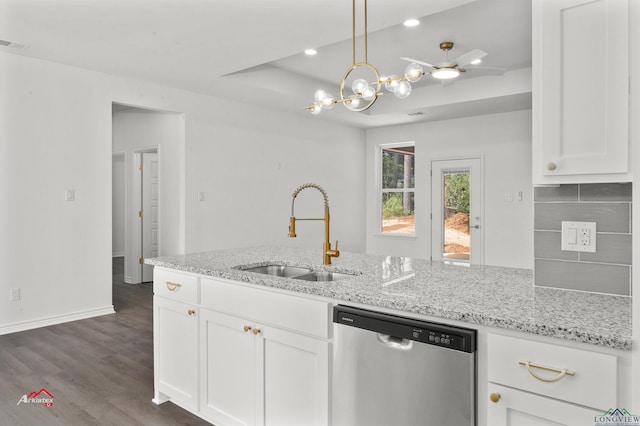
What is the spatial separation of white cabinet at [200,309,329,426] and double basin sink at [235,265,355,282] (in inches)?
16.4

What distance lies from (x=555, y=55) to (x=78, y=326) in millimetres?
4474

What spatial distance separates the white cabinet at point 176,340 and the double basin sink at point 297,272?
1.13ft

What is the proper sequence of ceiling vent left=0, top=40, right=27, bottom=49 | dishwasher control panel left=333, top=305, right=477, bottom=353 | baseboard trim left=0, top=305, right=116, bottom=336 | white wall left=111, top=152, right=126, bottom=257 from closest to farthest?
dishwasher control panel left=333, top=305, right=477, bottom=353, ceiling vent left=0, top=40, right=27, bottom=49, baseboard trim left=0, top=305, right=116, bottom=336, white wall left=111, top=152, right=126, bottom=257

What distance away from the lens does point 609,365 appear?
1162mm

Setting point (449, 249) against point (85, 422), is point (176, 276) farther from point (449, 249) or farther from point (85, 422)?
point (449, 249)

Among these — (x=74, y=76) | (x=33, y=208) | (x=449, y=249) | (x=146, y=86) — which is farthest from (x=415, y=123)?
(x=33, y=208)

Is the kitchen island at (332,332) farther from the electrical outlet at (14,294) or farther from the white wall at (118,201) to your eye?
the white wall at (118,201)

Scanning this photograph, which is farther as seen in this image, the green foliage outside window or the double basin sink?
the green foliage outside window

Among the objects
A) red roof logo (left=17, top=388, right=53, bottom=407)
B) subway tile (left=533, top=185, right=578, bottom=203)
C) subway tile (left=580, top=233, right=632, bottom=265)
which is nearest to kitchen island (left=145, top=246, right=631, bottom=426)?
subway tile (left=580, top=233, right=632, bottom=265)

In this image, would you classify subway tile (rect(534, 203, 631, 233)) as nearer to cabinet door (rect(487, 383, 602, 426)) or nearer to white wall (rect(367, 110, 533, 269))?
cabinet door (rect(487, 383, 602, 426))

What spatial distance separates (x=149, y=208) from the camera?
664cm

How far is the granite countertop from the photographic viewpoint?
1.27m

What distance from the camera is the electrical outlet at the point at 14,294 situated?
4.06 meters

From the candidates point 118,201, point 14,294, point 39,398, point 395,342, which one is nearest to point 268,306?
point 395,342
